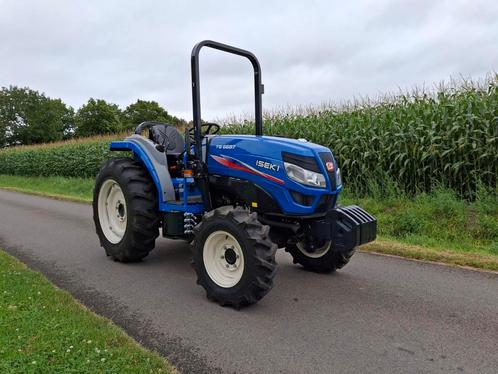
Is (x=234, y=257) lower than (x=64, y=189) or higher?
higher

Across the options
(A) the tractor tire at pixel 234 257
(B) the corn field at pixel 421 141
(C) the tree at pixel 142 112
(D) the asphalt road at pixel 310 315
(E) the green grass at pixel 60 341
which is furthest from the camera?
(C) the tree at pixel 142 112

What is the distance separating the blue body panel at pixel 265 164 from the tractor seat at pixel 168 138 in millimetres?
944

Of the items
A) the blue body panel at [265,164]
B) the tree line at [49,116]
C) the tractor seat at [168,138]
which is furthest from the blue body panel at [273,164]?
the tree line at [49,116]

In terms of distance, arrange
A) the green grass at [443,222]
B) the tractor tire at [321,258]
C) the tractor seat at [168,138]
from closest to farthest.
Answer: the tractor tire at [321,258]
the tractor seat at [168,138]
the green grass at [443,222]

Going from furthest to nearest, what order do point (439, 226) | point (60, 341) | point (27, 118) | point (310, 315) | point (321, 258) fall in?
point (27, 118), point (439, 226), point (321, 258), point (310, 315), point (60, 341)

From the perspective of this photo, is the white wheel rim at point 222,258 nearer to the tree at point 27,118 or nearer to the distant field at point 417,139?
the distant field at point 417,139

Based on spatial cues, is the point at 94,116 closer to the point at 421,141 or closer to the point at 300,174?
the point at 421,141

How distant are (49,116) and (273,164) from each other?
72403 mm

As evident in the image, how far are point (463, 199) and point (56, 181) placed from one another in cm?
1673

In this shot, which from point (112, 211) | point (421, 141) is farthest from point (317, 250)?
point (421, 141)

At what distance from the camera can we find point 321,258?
4938 millimetres

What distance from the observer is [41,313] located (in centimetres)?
369

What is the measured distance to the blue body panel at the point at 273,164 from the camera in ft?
13.6

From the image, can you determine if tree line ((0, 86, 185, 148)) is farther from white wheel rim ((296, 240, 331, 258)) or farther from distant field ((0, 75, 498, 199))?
white wheel rim ((296, 240, 331, 258))
